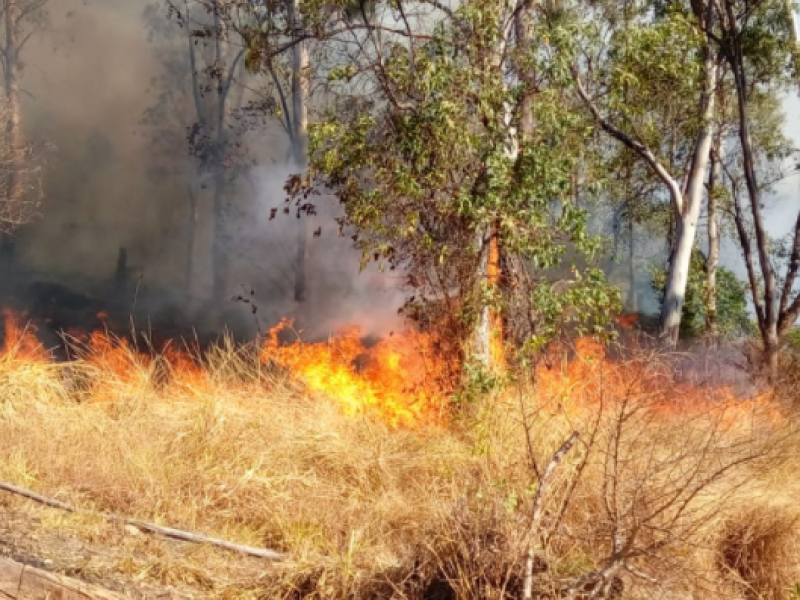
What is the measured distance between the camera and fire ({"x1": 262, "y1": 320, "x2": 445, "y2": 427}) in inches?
370

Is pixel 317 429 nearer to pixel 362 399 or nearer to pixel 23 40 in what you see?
pixel 362 399

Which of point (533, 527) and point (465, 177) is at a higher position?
point (465, 177)

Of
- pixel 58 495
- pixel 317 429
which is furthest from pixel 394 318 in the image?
pixel 58 495

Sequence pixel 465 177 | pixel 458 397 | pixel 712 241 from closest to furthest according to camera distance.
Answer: pixel 458 397 < pixel 465 177 < pixel 712 241

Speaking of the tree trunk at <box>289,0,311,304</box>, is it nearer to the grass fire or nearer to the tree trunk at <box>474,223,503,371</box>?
the grass fire

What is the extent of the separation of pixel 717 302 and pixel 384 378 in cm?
1472

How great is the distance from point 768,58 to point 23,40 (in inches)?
802

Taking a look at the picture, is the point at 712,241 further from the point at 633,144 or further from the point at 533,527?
the point at 533,527

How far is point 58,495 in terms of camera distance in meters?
6.92

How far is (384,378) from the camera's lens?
10.5 m

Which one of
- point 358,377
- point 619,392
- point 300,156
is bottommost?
point 358,377

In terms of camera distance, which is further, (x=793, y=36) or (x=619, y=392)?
(x=793, y=36)

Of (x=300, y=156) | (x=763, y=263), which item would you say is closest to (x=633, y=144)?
(x=763, y=263)

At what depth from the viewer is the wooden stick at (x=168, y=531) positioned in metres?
6.16
